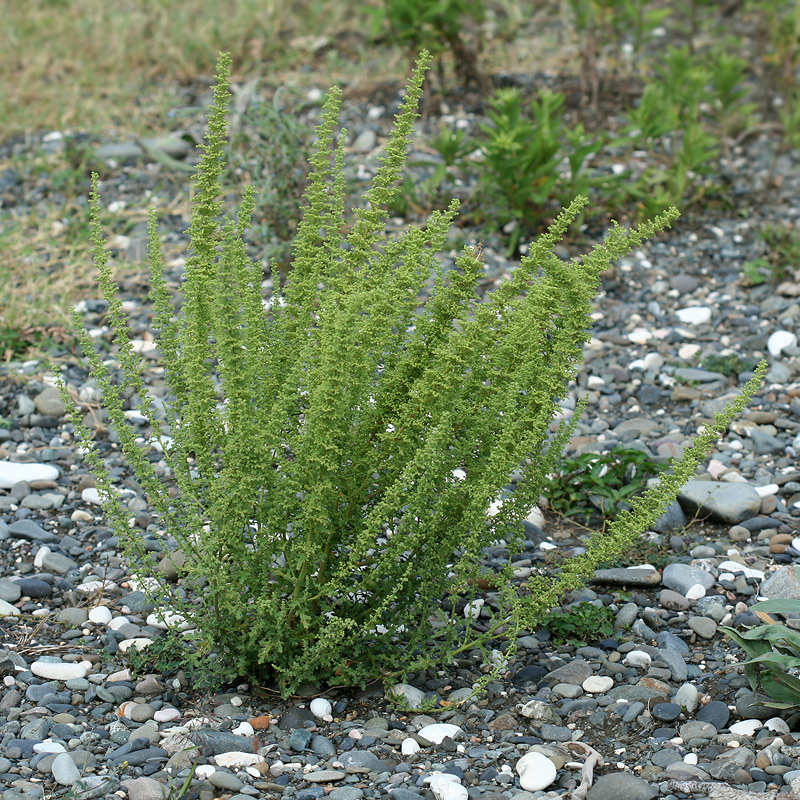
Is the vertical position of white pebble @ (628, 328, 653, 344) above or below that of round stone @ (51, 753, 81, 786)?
above

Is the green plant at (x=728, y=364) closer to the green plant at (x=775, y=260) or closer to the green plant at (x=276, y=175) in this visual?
the green plant at (x=775, y=260)

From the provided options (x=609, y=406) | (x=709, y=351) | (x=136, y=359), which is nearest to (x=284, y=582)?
(x=136, y=359)

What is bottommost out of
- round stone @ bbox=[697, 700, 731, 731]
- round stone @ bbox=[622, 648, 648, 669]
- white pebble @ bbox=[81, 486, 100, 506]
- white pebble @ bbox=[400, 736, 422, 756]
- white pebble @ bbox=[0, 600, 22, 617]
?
round stone @ bbox=[622, 648, 648, 669]

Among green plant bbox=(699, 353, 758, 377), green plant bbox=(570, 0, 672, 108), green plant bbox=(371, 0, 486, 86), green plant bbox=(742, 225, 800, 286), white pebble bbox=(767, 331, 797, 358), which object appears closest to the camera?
green plant bbox=(699, 353, 758, 377)

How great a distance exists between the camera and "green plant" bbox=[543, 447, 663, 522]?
3857mm

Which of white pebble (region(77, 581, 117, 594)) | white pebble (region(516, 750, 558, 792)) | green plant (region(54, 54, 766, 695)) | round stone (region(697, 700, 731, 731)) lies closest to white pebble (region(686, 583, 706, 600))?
round stone (region(697, 700, 731, 731))

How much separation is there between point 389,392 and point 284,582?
60 cm

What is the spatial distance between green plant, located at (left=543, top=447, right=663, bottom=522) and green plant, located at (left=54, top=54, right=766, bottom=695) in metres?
1.05

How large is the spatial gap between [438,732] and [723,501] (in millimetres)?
1698

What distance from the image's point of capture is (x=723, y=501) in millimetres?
3852

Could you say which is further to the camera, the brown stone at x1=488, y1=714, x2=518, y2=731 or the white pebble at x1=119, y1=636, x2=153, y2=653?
the white pebble at x1=119, y1=636, x2=153, y2=653

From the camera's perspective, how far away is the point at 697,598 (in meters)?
3.38

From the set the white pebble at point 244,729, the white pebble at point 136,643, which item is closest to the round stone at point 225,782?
the white pebble at point 244,729

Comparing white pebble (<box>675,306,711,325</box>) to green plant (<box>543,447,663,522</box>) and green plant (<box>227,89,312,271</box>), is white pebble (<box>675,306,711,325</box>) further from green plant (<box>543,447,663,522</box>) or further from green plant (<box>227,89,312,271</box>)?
green plant (<box>227,89,312,271</box>)
